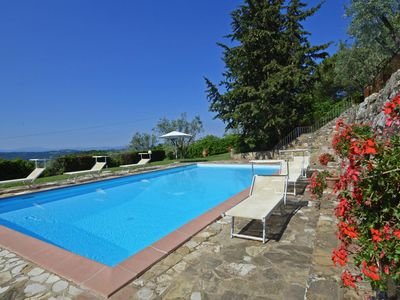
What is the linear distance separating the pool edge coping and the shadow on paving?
0.88 m

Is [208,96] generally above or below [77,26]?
below

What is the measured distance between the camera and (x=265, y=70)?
16.5m

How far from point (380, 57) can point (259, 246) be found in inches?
641

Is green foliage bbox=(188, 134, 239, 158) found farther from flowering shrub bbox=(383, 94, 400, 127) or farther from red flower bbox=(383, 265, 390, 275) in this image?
red flower bbox=(383, 265, 390, 275)

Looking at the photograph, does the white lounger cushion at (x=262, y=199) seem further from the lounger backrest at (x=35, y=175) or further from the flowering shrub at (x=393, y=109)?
the lounger backrest at (x=35, y=175)

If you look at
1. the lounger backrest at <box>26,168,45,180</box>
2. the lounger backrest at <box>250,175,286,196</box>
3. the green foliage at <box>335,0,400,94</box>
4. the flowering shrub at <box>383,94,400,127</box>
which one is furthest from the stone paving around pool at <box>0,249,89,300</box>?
the green foliage at <box>335,0,400,94</box>

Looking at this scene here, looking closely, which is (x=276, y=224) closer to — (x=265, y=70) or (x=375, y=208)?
(x=375, y=208)

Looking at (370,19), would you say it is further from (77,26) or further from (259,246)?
(77,26)

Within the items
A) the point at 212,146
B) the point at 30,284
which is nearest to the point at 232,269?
the point at 30,284

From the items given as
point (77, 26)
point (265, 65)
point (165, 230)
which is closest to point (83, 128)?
point (77, 26)

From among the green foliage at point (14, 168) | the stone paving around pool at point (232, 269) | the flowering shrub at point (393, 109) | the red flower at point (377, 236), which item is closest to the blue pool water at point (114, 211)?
the stone paving around pool at point (232, 269)

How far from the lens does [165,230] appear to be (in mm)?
5504

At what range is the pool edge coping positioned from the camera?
2.63 meters

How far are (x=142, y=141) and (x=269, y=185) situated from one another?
26880mm
